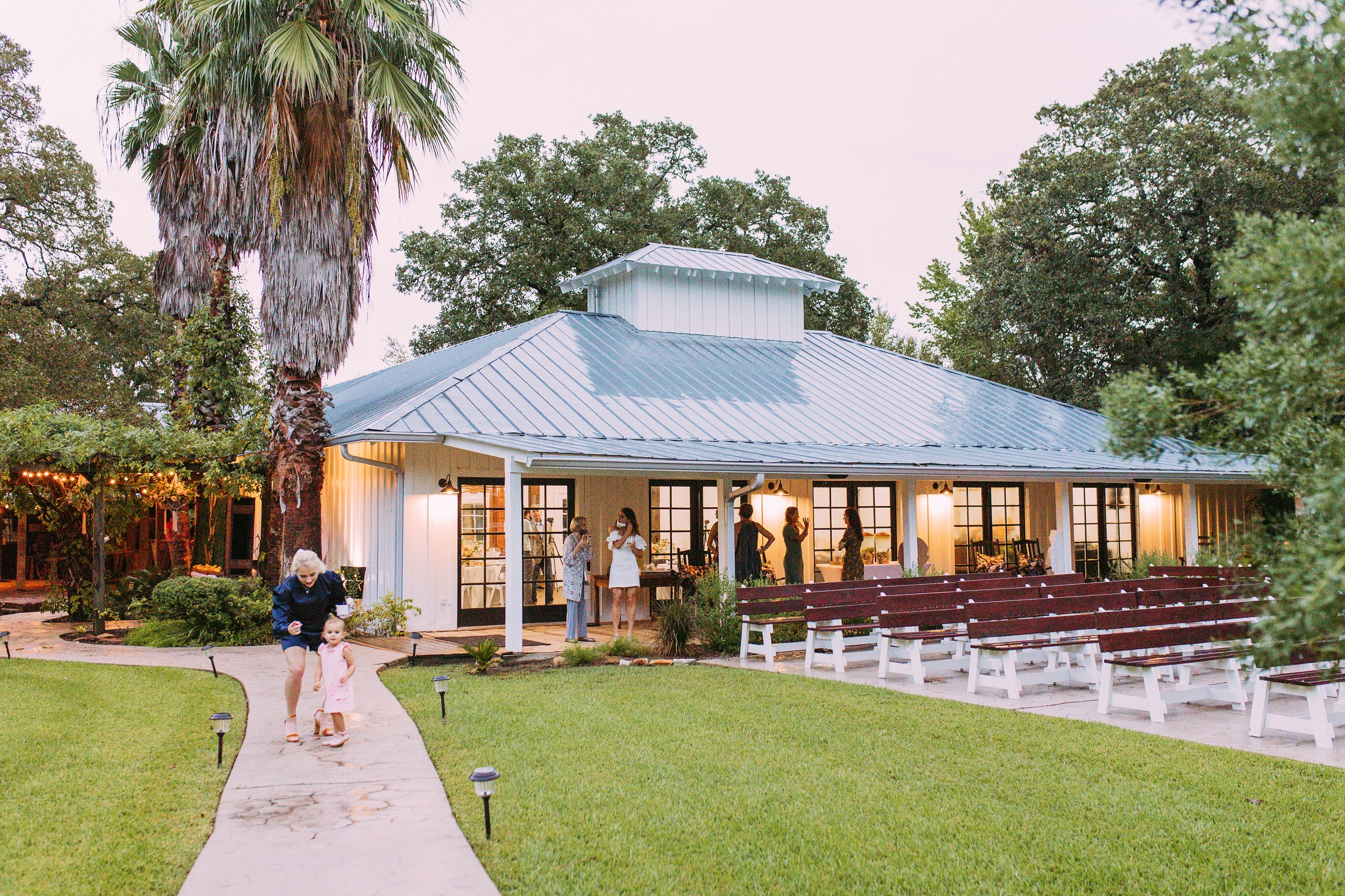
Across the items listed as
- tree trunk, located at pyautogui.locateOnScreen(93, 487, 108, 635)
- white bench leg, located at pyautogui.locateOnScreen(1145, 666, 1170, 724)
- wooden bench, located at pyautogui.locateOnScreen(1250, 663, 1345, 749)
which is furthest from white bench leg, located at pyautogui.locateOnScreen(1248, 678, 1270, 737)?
tree trunk, located at pyautogui.locateOnScreen(93, 487, 108, 635)

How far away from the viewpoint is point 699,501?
58.1 feet

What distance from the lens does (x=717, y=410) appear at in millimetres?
17172

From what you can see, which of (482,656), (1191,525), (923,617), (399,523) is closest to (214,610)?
(399,523)

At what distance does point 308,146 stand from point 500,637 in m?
6.86

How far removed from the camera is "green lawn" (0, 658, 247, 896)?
4.84m

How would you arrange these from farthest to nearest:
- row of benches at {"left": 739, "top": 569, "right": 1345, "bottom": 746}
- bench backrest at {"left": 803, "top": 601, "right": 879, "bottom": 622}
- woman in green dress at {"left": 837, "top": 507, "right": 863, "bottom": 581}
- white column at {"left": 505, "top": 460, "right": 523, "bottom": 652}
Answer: woman in green dress at {"left": 837, "top": 507, "right": 863, "bottom": 581} → white column at {"left": 505, "top": 460, "right": 523, "bottom": 652} → bench backrest at {"left": 803, "top": 601, "right": 879, "bottom": 622} → row of benches at {"left": 739, "top": 569, "right": 1345, "bottom": 746}

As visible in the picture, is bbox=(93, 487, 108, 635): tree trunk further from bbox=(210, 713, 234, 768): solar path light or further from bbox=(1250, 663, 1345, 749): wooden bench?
bbox=(1250, 663, 1345, 749): wooden bench

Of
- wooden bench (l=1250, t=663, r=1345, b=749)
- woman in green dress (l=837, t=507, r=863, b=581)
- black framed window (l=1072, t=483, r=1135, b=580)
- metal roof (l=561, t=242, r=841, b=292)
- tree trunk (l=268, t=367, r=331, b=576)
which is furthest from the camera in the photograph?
black framed window (l=1072, t=483, r=1135, b=580)

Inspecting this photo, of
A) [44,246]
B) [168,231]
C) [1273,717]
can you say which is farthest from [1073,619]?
[44,246]

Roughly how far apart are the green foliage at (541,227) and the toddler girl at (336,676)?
2508 cm

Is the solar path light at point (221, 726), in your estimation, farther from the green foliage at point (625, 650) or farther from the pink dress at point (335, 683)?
the green foliage at point (625, 650)

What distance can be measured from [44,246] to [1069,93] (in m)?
23.7

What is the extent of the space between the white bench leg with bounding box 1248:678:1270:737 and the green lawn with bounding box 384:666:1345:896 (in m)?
0.70

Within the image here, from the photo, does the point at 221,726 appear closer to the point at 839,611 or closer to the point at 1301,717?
the point at 839,611
